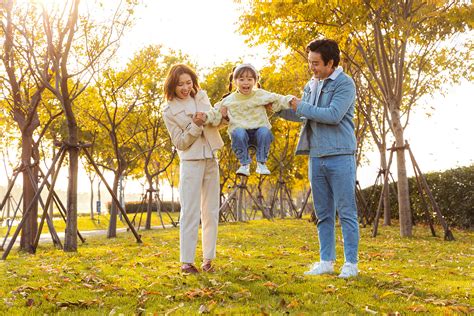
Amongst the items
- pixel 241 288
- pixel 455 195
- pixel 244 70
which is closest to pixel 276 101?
pixel 244 70

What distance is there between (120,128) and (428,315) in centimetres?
2182

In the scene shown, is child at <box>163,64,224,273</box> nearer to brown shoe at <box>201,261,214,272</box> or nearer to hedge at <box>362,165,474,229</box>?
brown shoe at <box>201,261,214,272</box>

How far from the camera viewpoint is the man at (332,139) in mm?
5133

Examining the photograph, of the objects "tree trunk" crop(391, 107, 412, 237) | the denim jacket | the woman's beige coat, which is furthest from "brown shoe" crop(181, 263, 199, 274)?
"tree trunk" crop(391, 107, 412, 237)

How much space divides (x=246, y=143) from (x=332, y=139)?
36.7 inches

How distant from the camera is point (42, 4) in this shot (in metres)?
10.0

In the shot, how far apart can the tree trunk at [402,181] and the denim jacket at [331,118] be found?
294 inches

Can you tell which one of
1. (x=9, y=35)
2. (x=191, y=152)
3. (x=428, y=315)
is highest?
(x=9, y=35)

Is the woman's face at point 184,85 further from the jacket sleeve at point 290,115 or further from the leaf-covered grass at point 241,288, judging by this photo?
the leaf-covered grass at point 241,288

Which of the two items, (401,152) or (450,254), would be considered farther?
(401,152)

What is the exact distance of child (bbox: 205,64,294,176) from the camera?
546 centimetres

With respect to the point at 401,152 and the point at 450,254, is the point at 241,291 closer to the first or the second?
the point at 450,254

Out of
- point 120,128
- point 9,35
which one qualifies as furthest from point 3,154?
point 9,35

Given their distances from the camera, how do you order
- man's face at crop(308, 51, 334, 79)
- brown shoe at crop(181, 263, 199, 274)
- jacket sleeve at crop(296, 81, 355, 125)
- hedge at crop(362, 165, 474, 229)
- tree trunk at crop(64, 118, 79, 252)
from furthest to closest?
hedge at crop(362, 165, 474, 229) < tree trunk at crop(64, 118, 79, 252) < brown shoe at crop(181, 263, 199, 274) < man's face at crop(308, 51, 334, 79) < jacket sleeve at crop(296, 81, 355, 125)
